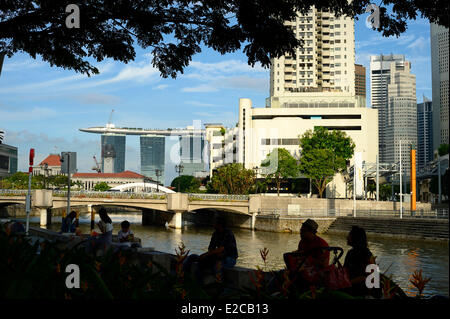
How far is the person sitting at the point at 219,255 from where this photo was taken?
8.41 meters

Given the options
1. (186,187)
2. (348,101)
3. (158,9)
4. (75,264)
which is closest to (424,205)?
(348,101)

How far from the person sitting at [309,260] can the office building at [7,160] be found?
122 m

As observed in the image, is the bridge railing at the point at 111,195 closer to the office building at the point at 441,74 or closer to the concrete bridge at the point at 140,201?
the concrete bridge at the point at 140,201

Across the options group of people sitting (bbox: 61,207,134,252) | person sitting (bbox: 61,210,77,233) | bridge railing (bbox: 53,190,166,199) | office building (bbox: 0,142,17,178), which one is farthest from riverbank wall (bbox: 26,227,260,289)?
office building (bbox: 0,142,17,178)

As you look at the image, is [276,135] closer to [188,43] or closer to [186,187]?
[186,187]

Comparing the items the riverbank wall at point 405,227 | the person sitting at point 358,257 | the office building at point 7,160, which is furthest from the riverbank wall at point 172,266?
the office building at point 7,160

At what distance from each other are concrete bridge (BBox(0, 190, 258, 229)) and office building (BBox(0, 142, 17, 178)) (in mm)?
63026

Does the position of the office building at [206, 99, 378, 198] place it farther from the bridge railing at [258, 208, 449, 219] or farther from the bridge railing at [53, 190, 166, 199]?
the bridge railing at [53, 190, 166, 199]

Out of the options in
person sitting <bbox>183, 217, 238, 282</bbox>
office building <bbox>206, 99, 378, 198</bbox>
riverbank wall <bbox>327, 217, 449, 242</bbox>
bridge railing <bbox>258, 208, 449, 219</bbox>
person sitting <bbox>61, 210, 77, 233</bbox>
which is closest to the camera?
person sitting <bbox>183, 217, 238, 282</bbox>

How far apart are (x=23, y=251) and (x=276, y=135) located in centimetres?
8040

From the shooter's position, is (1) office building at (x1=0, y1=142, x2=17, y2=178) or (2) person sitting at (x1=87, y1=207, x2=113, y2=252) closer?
(2) person sitting at (x1=87, y1=207, x2=113, y2=252)

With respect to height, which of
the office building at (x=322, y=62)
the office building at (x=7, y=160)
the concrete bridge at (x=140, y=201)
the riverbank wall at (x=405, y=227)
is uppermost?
the office building at (x=322, y=62)

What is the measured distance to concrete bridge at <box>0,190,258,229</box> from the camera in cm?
5803
